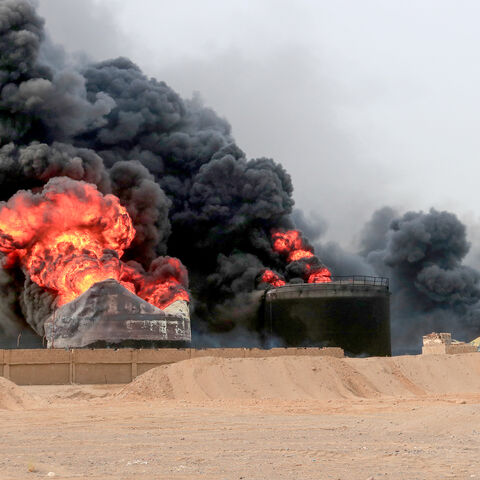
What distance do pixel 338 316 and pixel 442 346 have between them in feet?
44.3

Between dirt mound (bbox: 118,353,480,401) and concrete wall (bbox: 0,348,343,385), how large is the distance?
5.76 meters

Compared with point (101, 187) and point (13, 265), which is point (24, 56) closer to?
point (101, 187)

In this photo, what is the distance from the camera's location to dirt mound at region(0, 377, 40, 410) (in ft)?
98.6

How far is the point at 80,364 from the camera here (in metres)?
40.3

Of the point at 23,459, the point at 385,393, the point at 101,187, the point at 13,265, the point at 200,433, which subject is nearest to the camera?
the point at 23,459

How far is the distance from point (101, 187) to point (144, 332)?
23.0 m

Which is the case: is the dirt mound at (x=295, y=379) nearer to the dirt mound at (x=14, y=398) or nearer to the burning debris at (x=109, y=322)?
the dirt mound at (x=14, y=398)

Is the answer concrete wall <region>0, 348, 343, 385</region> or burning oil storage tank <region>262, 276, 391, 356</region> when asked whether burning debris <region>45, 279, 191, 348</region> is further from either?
burning oil storage tank <region>262, 276, 391, 356</region>

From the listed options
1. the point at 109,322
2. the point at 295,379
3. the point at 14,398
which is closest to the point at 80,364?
the point at 14,398

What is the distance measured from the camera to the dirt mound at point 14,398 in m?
30.0

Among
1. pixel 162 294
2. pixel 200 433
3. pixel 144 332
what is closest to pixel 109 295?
pixel 144 332

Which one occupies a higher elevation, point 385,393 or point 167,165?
point 167,165

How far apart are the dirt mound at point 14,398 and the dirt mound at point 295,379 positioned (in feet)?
15.0

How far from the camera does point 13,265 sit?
66500 mm
